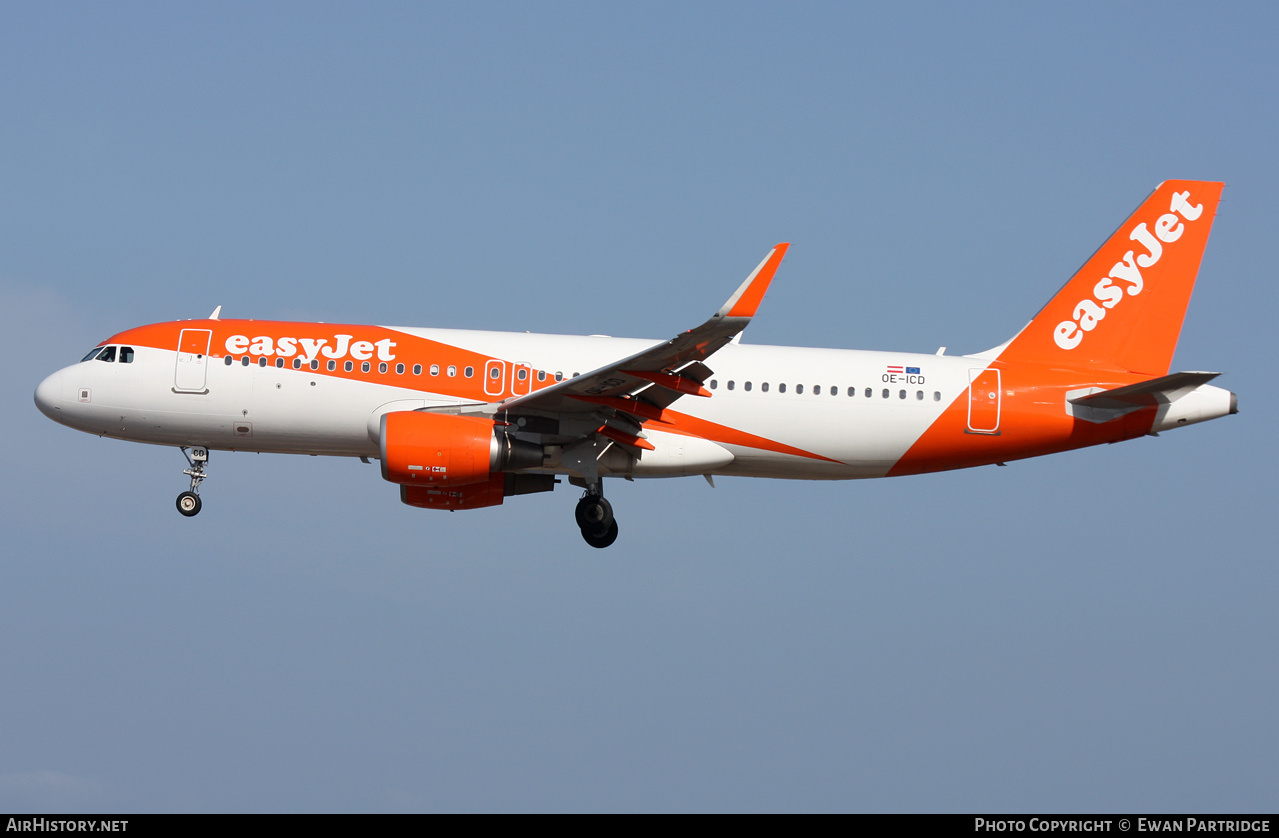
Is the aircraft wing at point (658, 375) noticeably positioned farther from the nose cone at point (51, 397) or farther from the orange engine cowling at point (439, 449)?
the nose cone at point (51, 397)

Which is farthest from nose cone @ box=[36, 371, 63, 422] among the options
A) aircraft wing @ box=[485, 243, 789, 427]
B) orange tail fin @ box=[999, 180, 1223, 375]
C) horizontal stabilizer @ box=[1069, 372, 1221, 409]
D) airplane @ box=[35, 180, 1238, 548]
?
horizontal stabilizer @ box=[1069, 372, 1221, 409]

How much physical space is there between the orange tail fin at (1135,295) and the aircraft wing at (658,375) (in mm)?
8084

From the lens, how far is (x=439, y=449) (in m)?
27.1

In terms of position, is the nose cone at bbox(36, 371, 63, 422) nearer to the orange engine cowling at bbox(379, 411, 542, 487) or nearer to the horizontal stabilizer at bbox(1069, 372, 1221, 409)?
the orange engine cowling at bbox(379, 411, 542, 487)

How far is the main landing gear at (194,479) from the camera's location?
29500 millimetres

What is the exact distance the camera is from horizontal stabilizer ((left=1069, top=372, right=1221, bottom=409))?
2770cm

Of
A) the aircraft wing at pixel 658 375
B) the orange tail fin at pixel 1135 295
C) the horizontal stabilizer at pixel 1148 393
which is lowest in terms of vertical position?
the aircraft wing at pixel 658 375

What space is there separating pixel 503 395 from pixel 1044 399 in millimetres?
11438

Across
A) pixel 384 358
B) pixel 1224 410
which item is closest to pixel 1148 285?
pixel 1224 410

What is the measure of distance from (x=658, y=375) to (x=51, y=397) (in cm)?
1315

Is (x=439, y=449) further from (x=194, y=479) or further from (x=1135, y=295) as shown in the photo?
(x=1135, y=295)

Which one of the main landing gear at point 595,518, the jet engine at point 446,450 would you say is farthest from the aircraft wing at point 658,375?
the main landing gear at point 595,518

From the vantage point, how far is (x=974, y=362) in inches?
1193
